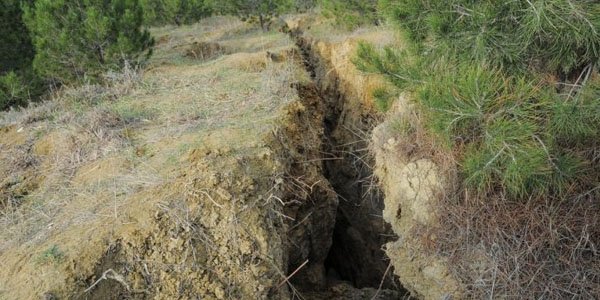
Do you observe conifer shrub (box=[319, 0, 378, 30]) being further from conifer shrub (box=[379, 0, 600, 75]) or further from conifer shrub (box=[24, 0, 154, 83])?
conifer shrub (box=[379, 0, 600, 75])

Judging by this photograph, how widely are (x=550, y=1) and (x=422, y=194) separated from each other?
1711 millimetres

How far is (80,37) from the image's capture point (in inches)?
294

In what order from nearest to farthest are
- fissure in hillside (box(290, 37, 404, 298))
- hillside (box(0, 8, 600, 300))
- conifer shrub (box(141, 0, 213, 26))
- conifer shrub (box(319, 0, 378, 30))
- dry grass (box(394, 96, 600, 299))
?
1. hillside (box(0, 8, 600, 300))
2. dry grass (box(394, 96, 600, 299))
3. fissure in hillside (box(290, 37, 404, 298))
4. conifer shrub (box(319, 0, 378, 30))
5. conifer shrub (box(141, 0, 213, 26))

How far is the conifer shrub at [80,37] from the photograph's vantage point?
7289 millimetres

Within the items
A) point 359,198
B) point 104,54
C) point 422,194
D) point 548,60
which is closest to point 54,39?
point 104,54

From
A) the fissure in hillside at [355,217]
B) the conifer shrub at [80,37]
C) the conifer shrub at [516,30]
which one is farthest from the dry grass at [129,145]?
the conifer shrub at [516,30]

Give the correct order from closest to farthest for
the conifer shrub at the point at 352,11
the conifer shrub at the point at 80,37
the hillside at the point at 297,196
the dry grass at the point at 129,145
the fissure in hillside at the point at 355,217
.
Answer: the hillside at the point at 297,196 < the dry grass at the point at 129,145 < the fissure in hillside at the point at 355,217 < the conifer shrub at the point at 80,37 < the conifer shrub at the point at 352,11

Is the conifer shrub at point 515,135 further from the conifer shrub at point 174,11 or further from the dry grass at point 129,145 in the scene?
the conifer shrub at point 174,11

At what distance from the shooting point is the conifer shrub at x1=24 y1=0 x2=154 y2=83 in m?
7.29

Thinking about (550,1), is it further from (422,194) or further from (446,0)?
(422,194)

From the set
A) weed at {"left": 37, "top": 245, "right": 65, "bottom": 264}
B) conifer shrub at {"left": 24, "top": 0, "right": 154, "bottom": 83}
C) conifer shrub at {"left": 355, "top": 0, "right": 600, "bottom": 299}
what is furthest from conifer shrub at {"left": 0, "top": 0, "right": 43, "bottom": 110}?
conifer shrub at {"left": 355, "top": 0, "right": 600, "bottom": 299}

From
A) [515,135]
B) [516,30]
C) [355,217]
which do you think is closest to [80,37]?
[355,217]

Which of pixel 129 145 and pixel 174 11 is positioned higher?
pixel 129 145

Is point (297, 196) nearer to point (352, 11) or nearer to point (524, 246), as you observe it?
point (524, 246)
